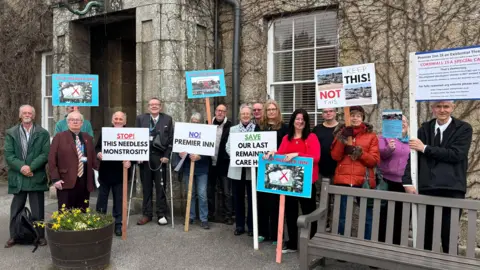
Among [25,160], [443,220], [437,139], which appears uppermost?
[437,139]

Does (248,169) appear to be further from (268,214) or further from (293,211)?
(293,211)

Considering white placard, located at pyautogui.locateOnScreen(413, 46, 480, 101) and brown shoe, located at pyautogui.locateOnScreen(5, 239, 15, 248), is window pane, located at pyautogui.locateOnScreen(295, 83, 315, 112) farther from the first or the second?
brown shoe, located at pyautogui.locateOnScreen(5, 239, 15, 248)

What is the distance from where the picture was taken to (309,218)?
3764 millimetres

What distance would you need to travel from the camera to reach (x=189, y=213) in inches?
220

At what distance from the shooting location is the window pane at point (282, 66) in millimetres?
6559

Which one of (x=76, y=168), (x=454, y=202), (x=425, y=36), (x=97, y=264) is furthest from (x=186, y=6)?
(x=454, y=202)

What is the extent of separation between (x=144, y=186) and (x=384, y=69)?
3948 millimetres

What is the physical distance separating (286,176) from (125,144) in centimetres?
224

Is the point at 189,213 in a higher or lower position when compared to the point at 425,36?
lower

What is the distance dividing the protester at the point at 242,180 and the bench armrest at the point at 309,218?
135cm

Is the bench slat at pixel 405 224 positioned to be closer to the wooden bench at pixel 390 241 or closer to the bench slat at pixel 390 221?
the wooden bench at pixel 390 241

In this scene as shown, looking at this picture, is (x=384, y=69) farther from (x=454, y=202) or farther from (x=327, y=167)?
(x=454, y=202)

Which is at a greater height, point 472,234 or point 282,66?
point 282,66

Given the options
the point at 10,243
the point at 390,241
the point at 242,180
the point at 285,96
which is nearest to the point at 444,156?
the point at 390,241
